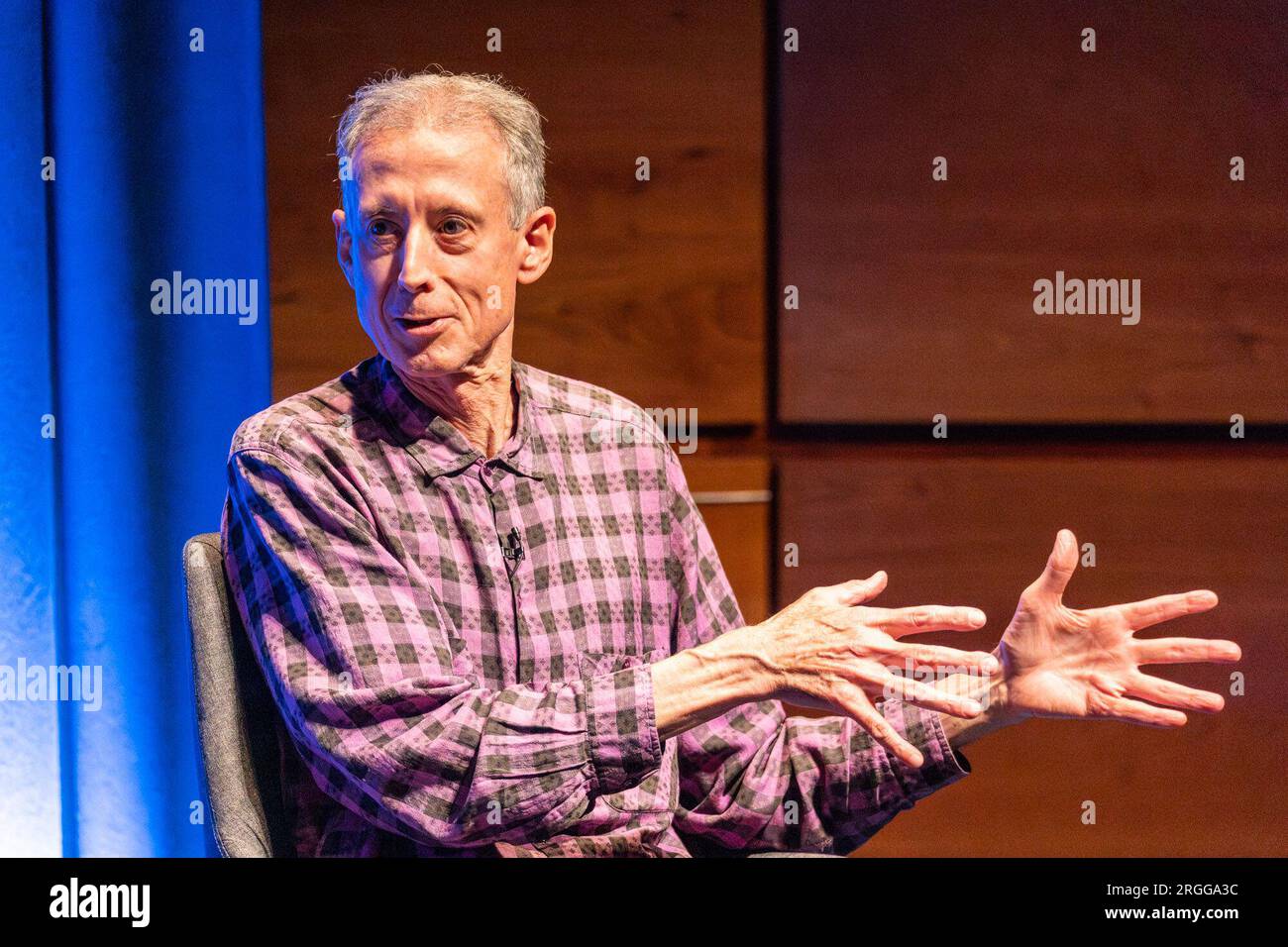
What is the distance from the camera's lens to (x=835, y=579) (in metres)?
2.36

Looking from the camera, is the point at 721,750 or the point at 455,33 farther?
the point at 455,33

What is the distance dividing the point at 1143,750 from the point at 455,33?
2.06m

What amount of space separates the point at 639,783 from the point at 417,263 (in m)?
0.78

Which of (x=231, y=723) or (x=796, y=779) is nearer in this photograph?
(x=231, y=723)

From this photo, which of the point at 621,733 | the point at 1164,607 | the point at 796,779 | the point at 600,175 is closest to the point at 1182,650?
the point at 1164,607

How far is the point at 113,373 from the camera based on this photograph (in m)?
2.18

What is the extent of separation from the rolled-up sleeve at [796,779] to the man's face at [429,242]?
669mm

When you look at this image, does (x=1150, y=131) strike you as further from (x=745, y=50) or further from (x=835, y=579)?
(x=835, y=579)

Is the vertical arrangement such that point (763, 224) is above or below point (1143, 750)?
above

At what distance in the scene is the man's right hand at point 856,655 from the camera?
1403mm

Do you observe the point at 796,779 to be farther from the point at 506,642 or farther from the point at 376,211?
the point at 376,211

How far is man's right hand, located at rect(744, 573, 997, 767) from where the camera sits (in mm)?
1403

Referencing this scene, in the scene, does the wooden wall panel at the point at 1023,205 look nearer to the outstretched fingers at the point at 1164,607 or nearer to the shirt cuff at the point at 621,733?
the outstretched fingers at the point at 1164,607

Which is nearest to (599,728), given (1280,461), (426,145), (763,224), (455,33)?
(426,145)
